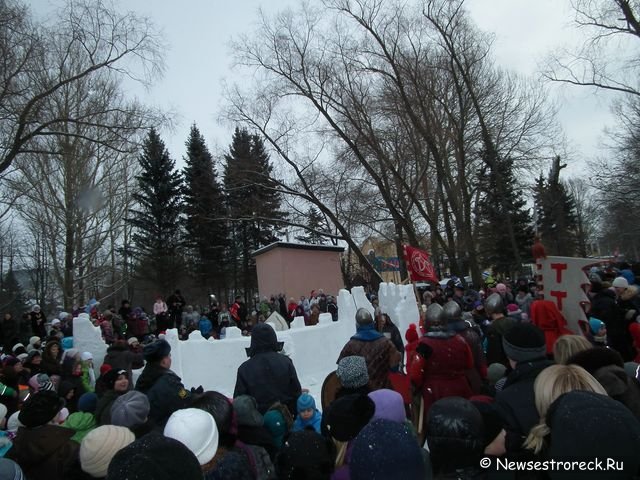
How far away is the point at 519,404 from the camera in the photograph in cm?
288

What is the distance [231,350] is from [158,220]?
2579 centimetres

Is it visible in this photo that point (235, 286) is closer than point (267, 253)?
No

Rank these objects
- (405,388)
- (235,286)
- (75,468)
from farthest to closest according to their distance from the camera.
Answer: (235,286), (405,388), (75,468)

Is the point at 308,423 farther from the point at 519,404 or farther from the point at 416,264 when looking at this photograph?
the point at 416,264

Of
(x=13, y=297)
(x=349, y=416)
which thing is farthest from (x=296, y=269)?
(x=349, y=416)

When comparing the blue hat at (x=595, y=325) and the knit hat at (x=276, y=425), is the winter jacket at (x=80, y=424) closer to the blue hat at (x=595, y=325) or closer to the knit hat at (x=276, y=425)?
the knit hat at (x=276, y=425)

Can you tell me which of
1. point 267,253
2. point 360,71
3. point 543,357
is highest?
point 360,71

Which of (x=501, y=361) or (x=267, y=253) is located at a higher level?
(x=267, y=253)

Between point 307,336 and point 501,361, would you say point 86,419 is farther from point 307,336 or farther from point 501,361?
point 307,336

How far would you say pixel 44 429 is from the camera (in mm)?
3447

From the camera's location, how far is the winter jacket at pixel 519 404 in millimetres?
2600

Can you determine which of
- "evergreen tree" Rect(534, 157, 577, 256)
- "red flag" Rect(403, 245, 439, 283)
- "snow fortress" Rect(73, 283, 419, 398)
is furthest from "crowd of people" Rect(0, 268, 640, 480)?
"evergreen tree" Rect(534, 157, 577, 256)

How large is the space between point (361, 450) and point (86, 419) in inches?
109

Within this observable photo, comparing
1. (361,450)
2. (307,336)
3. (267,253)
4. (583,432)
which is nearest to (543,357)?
(583,432)
